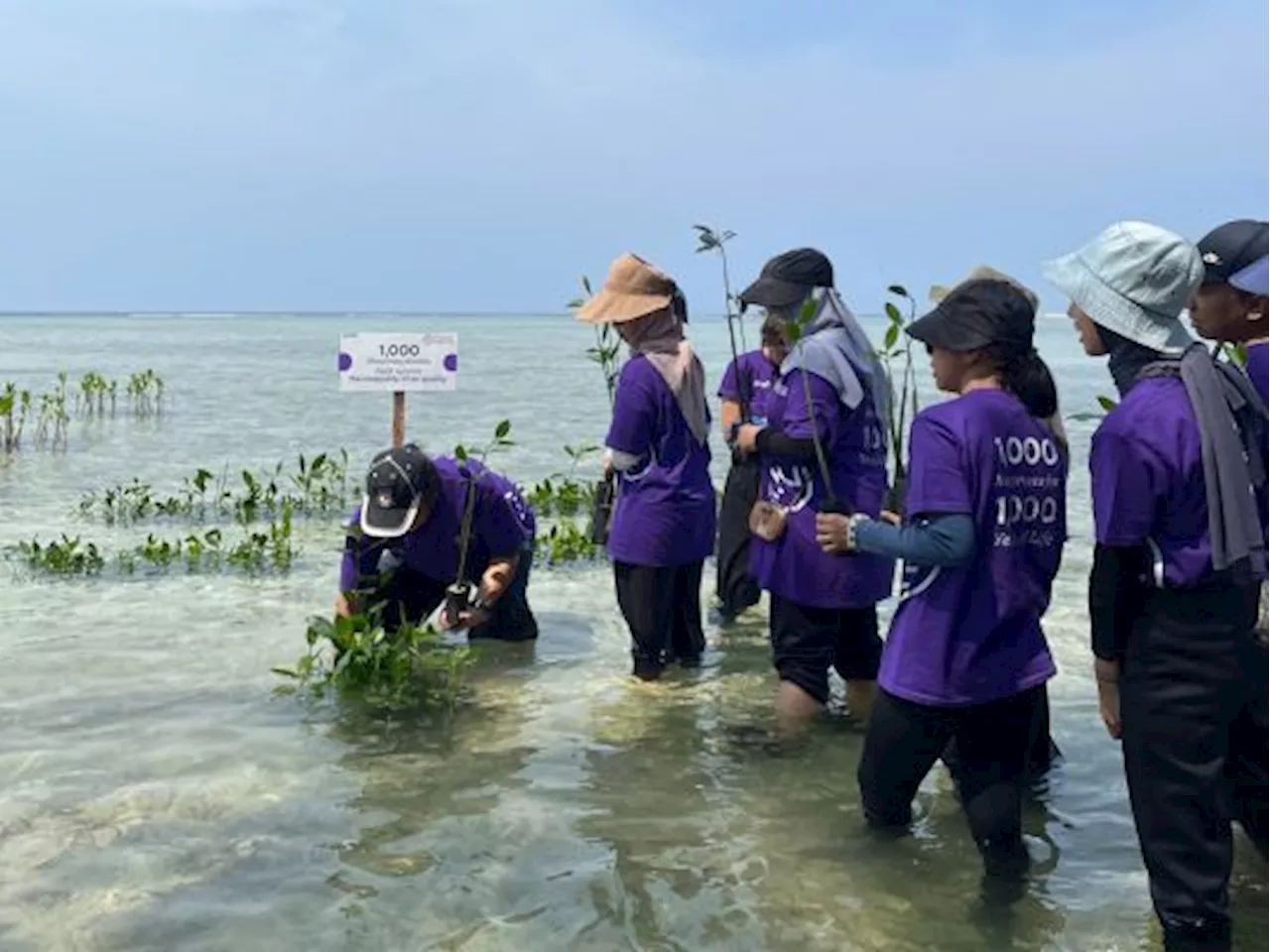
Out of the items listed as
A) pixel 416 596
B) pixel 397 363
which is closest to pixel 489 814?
pixel 416 596

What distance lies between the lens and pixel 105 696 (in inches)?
232

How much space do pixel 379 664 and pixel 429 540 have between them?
64cm

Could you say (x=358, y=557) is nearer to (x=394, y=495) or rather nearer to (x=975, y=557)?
(x=394, y=495)

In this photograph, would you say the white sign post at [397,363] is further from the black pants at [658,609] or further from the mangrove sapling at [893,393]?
the mangrove sapling at [893,393]

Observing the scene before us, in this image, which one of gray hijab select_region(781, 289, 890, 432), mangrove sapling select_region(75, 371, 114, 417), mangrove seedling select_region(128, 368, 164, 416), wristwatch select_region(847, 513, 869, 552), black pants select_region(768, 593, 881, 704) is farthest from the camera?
mangrove seedling select_region(128, 368, 164, 416)

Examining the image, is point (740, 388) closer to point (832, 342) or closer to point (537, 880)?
point (832, 342)

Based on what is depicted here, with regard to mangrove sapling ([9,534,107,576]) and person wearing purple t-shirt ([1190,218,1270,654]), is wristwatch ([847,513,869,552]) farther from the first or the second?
mangrove sapling ([9,534,107,576])

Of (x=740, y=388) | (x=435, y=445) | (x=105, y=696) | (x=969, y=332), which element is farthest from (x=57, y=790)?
(x=435, y=445)

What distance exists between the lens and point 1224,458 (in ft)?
9.21

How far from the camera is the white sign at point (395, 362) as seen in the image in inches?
324

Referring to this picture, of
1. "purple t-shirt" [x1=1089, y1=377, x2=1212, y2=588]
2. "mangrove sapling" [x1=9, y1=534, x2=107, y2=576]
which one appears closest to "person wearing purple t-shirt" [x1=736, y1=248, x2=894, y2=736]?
"purple t-shirt" [x1=1089, y1=377, x2=1212, y2=588]

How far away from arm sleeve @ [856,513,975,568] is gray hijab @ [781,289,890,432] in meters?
1.32

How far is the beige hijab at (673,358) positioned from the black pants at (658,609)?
0.65 m

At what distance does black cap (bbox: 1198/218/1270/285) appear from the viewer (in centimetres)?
329
